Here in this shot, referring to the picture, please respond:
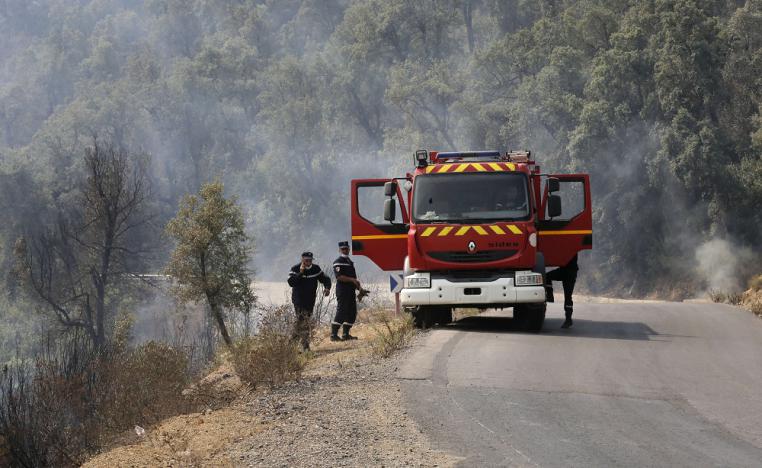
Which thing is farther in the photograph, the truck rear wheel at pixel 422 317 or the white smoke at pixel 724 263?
the white smoke at pixel 724 263

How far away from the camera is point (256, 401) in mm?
11375

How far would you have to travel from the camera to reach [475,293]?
54.5 feet

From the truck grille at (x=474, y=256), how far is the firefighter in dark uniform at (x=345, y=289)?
2397 mm

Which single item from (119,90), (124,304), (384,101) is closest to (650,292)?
(124,304)

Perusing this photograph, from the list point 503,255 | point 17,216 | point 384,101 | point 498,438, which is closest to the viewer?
point 498,438

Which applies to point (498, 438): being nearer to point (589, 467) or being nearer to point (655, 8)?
point (589, 467)

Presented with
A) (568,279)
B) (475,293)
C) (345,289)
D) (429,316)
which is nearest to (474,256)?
(475,293)

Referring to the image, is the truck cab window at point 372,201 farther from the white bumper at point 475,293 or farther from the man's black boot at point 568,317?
the white bumper at point 475,293

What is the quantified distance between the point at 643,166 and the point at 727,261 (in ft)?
23.5

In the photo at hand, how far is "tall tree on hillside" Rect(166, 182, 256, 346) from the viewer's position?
29938mm

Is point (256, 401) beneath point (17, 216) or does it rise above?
beneath

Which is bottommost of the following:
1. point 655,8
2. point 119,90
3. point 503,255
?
point 503,255

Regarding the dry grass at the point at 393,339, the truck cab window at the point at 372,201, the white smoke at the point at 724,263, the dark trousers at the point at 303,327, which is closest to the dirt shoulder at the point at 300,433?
the dry grass at the point at 393,339

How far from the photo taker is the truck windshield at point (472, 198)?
16.8 metres
